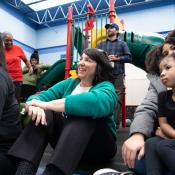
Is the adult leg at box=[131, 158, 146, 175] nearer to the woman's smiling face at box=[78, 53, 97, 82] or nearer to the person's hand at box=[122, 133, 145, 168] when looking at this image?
the person's hand at box=[122, 133, 145, 168]

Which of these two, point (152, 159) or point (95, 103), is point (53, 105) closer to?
point (95, 103)

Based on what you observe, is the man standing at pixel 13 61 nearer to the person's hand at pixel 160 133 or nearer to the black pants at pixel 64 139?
the black pants at pixel 64 139

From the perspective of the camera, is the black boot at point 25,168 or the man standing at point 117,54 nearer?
the black boot at point 25,168

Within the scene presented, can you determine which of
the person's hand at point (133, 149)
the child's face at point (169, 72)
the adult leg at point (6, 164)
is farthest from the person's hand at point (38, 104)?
the child's face at point (169, 72)

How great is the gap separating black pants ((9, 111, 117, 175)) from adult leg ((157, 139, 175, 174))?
12.3 inches

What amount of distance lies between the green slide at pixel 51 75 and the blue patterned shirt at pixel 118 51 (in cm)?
85

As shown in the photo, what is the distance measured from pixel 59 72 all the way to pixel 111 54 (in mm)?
987

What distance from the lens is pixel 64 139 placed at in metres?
1.05

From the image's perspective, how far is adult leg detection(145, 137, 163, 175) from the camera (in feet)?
2.89

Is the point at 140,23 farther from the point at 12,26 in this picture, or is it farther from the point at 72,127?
the point at 72,127

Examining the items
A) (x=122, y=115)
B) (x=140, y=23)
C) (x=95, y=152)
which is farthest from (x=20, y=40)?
(x=95, y=152)

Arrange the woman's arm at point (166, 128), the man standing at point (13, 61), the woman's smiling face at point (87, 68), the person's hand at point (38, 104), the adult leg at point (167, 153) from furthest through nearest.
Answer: the man standing at point (13, 61) → the woman's smiling face at point (87, 68) → the person's hand at point (38, 104) → the woman's arm at point (166, 128) → the adult leg at point (167, 153)

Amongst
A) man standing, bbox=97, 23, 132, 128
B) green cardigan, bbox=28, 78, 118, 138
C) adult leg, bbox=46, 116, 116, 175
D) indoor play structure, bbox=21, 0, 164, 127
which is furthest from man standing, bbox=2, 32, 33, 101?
adult leg, bbox=46, 116, 116, 175

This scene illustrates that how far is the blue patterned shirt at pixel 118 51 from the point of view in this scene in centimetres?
266
